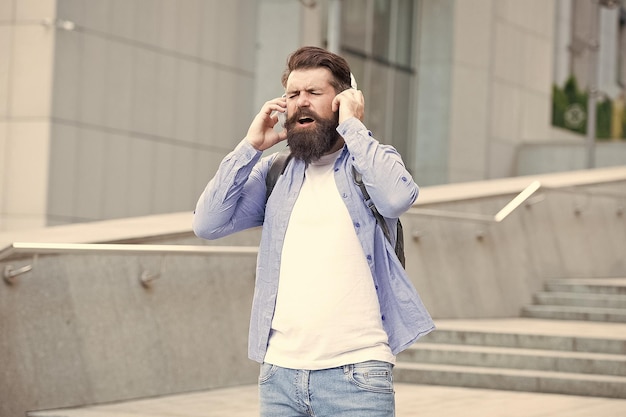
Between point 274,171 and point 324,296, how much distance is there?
0.58 meters

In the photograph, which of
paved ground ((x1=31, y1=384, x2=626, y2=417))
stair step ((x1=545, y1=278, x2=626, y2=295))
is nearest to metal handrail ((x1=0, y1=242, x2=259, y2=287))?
paved ground ((x1=31, y1=384, x2=626, y2=417))

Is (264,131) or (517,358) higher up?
(264,131)

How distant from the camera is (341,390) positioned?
367 cm

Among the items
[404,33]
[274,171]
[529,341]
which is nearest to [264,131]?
[274,171]

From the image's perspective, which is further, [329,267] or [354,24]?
[354,24]

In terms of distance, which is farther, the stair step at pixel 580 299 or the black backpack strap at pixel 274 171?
the stair step at pixel 580 299

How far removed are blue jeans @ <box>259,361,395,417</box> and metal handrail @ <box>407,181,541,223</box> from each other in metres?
7.75

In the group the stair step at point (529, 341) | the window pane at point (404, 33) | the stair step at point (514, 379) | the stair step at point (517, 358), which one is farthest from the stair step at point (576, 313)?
the window pane at point (404, 33)

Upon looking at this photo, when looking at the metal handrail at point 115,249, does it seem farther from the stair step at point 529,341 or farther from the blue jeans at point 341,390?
the blue jeans at point 341,390

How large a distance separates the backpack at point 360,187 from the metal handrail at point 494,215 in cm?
735

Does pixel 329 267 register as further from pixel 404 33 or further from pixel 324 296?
pixel 404 33

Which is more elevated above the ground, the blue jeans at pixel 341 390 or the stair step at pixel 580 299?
the stair step at pixel 580 299

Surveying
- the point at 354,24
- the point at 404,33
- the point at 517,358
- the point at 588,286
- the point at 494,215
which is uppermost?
the point at 404,33

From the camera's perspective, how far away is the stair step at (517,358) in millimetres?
9641
